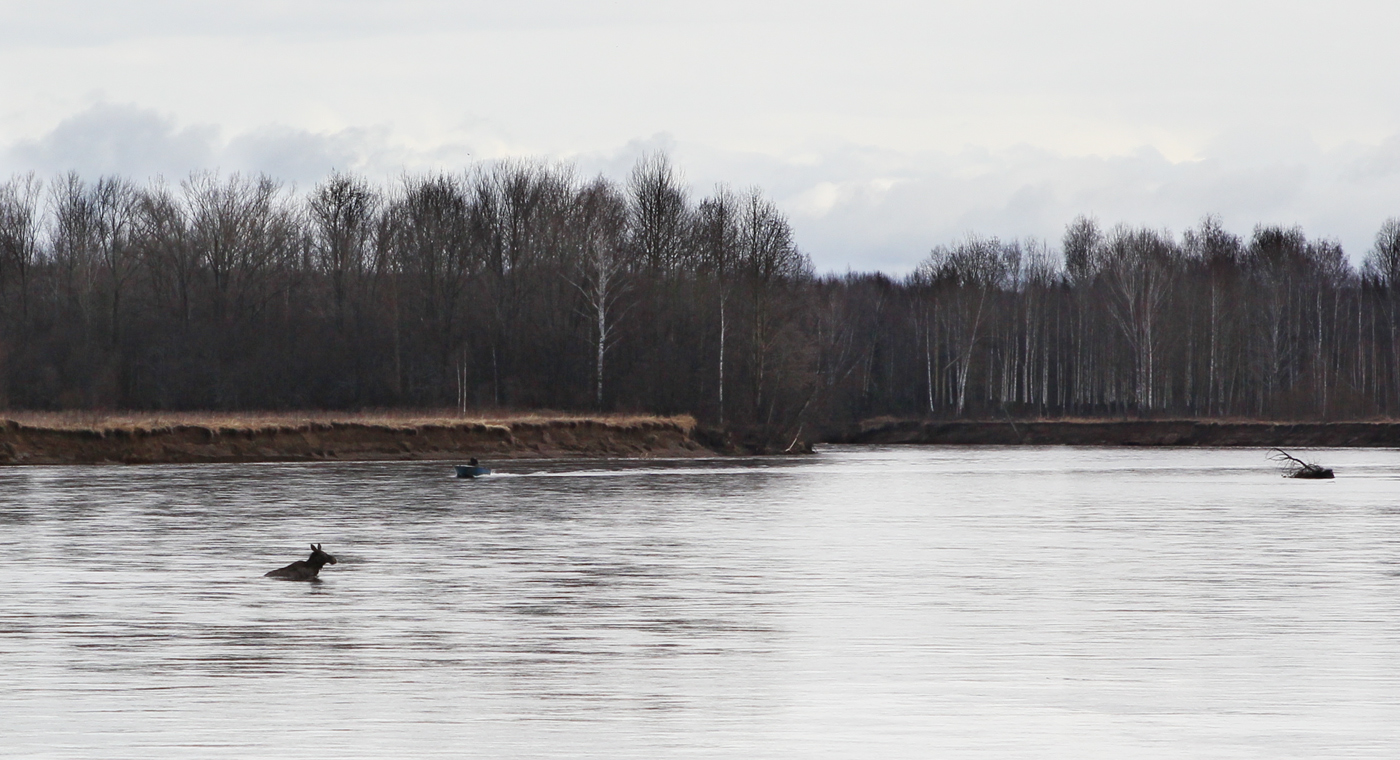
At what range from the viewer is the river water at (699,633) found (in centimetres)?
1094

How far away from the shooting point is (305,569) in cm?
2108

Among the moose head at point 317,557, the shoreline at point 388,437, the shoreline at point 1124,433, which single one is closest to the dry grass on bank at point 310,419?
the shoreline at point 388,437

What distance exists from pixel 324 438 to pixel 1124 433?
5469cm

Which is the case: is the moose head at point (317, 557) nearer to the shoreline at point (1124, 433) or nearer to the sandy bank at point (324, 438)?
the sandy bank at point (324, 438)

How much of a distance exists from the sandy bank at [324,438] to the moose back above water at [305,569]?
135ft

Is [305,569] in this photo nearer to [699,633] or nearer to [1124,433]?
[699,633]

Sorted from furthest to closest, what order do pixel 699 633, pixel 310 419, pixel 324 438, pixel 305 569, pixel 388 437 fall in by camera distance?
pixel 310 419 → pixel 388 437 → pixel 324 438 → pixel 305 569 → pixel 699 633

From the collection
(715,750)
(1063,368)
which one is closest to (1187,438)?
(1063,368)

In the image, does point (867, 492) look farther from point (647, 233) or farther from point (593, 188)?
point (593, 188)

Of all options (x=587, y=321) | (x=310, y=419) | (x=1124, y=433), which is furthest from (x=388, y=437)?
(x=1124, y=433)

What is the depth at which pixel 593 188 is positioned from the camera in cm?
10231

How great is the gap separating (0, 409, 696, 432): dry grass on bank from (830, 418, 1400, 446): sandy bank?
99.0 ft

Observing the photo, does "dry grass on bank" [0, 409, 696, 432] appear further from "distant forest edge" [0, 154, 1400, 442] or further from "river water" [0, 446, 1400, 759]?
"river water" [0, 446, 1400, 759]

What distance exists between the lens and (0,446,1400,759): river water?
35.9 feet
